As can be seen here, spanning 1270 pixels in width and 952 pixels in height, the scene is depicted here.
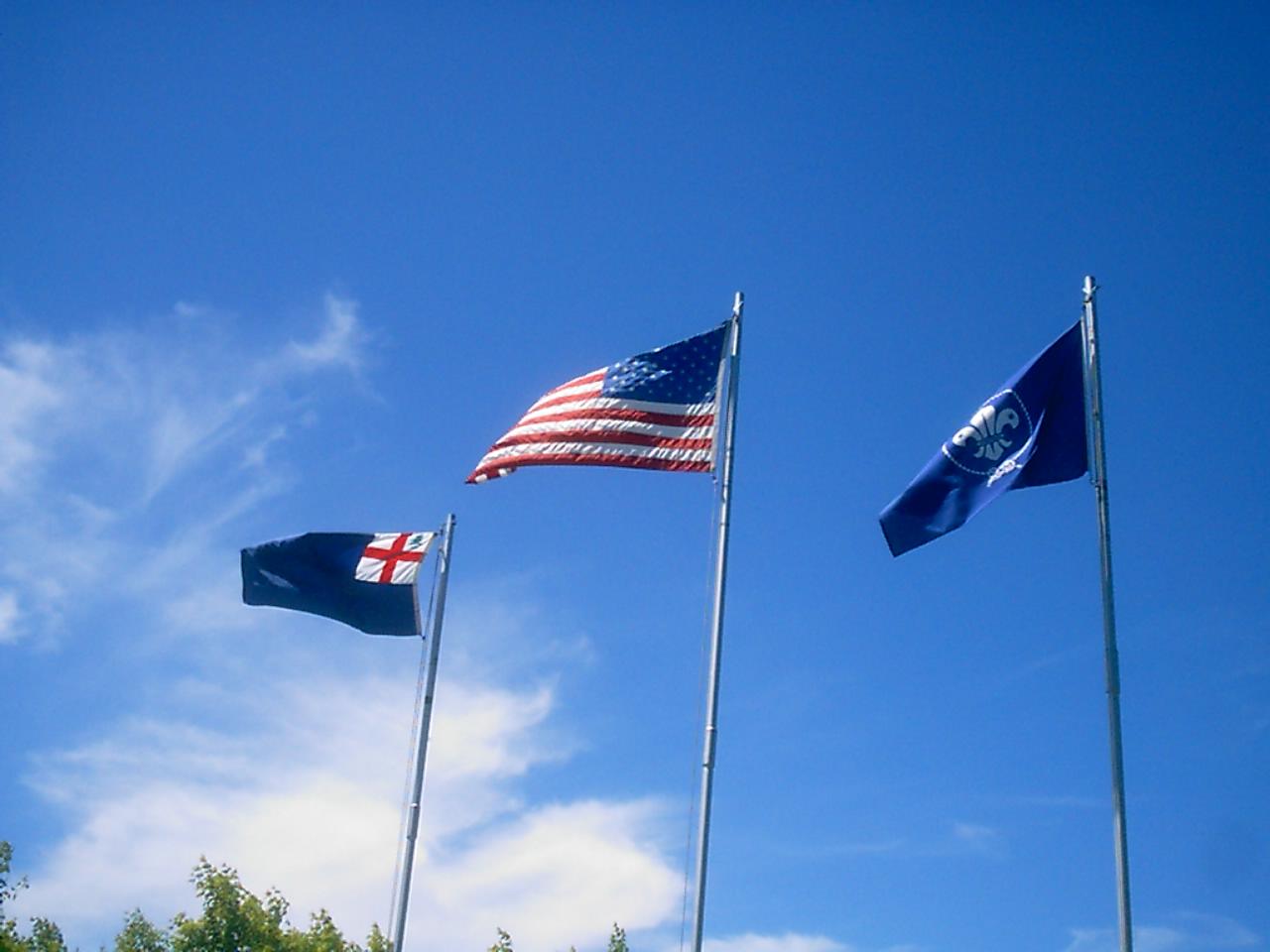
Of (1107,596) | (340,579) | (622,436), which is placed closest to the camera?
(1107,596)

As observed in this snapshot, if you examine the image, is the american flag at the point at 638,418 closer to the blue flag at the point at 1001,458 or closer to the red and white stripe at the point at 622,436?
the red and white stripe at the point at 622,436

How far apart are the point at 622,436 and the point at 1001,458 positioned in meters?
5.76

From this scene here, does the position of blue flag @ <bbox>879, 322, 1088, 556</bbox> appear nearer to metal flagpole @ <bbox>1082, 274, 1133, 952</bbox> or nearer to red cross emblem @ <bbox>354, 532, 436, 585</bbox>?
metal flagpole @ <bbox>1082, 274, 1133, 952</bbox>

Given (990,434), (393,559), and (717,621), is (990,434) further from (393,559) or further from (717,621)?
(393,559)

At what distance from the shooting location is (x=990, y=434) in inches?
745

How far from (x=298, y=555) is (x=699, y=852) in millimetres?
9799

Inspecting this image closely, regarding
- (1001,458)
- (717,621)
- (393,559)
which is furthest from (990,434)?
(393,559)

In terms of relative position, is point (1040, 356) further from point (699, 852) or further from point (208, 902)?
point (208, 902)

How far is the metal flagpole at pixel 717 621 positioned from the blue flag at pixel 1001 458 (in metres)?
2.68

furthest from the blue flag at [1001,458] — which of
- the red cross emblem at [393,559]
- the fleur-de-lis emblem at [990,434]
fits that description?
→ the red cross emblem at [393,559]

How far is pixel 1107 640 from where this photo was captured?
17.2 meters

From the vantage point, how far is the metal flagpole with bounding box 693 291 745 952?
60.6 ft

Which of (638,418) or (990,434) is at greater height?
(638,418)

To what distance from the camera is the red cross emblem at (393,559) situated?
81.6 feet
